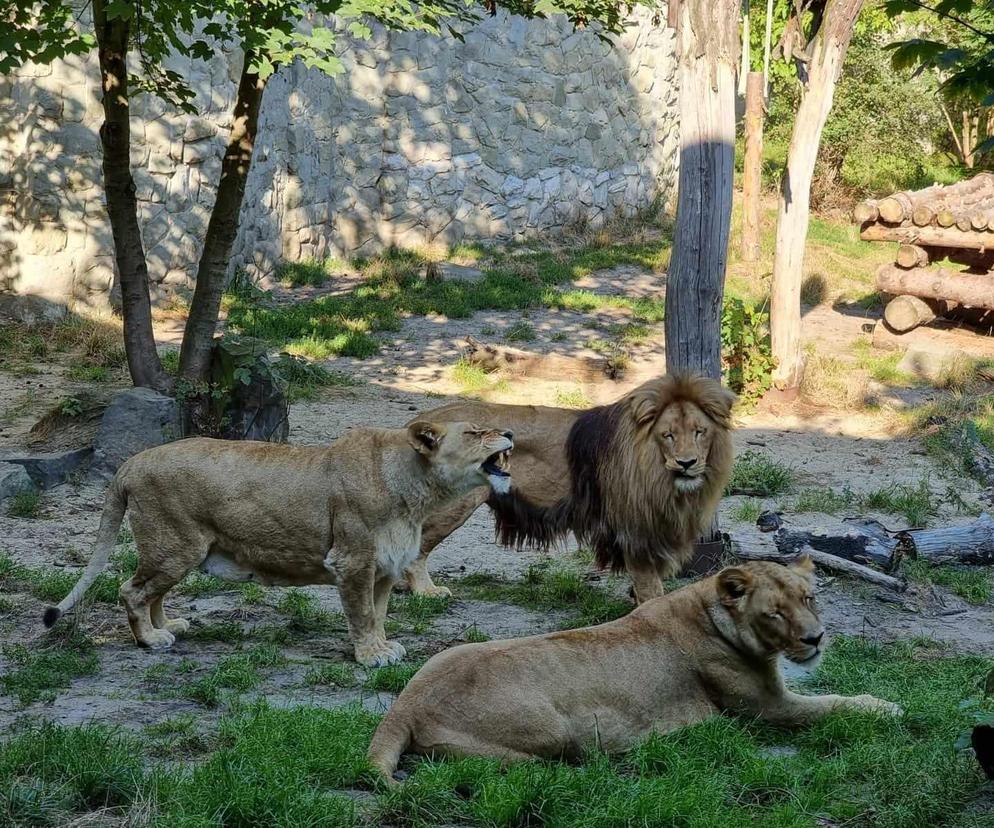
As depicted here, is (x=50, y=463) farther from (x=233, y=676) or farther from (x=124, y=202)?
(x=233, y=676)

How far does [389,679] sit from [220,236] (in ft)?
18.9

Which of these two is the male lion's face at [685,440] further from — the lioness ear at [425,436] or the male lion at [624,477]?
the lioness ear at [425,436]

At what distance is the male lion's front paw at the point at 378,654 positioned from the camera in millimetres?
5906

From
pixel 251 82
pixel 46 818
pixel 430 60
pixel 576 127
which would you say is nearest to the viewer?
pixel 46 818

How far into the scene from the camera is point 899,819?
4.01 m

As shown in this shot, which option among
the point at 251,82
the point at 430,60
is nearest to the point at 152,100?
the point at 251,82

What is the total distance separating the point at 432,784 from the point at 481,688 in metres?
0.57

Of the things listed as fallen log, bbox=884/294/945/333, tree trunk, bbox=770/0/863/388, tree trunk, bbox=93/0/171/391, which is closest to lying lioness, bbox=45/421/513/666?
tree trunk, bbox=93/0/171/391

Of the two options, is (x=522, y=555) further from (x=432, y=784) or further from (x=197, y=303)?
(x=432, y=784)

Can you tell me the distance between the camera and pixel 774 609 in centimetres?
489

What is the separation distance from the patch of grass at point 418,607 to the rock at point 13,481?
3.09 meters

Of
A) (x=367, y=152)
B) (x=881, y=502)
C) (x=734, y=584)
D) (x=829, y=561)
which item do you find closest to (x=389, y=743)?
(x=734, y=584)

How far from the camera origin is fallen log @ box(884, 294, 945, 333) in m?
16.4

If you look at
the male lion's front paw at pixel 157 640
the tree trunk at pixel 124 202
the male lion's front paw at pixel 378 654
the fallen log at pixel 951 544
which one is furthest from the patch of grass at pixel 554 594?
the tree trunk at pixel 124 202
